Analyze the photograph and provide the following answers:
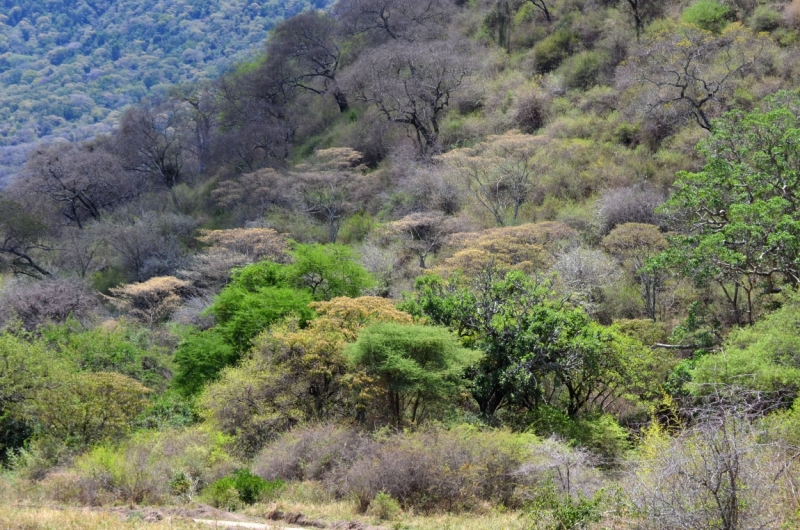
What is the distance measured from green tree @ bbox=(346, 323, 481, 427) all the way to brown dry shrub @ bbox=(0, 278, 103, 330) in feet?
64.9

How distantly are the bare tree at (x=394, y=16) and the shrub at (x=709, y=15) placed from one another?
1940cm

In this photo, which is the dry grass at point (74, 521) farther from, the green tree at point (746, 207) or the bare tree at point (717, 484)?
the green tree at point (746, 207)

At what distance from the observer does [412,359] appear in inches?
627

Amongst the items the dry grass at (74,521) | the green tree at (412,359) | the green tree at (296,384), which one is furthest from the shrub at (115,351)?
the green tree at (412,359)

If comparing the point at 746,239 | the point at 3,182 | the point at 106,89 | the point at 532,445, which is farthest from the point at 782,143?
the point at 106,89

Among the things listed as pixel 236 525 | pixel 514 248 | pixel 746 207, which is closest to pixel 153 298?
pixel 514 248

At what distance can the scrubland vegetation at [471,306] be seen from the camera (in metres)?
13.1

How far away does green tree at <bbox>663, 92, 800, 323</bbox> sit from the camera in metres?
16.9

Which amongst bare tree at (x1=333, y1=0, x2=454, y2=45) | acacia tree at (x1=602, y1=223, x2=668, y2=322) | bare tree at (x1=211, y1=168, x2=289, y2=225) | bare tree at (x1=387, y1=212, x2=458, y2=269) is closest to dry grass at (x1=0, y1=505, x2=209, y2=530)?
acacia tree at (x1=602, y1=223, x2=668, y2=322)

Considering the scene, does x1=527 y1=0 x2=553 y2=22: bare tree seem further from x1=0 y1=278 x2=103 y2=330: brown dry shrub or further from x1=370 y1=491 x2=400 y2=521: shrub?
x1=370 y1=491 x2=400 y2=521: shrub

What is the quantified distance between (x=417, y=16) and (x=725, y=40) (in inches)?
1018

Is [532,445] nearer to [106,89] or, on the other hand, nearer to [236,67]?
[236,67]

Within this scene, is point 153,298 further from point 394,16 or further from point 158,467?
point 394,16

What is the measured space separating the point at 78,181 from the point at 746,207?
45.6 metres
